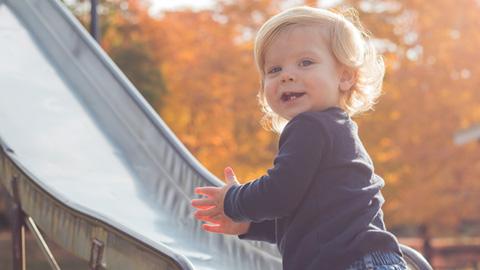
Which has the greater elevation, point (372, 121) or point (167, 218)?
point (372, 121)

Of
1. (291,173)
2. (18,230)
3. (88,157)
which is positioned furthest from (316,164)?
(88,157)

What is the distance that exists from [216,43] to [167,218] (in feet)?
46.5

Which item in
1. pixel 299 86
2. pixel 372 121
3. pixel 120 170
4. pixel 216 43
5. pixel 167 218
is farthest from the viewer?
pixel 216 43

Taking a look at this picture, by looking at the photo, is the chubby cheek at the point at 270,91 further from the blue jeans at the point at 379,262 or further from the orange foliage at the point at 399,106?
the orange foliage at the point at 399,106

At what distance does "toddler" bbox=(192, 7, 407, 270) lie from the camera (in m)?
2.79

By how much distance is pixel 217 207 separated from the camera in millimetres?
3057

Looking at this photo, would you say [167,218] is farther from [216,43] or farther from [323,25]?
[216,43]

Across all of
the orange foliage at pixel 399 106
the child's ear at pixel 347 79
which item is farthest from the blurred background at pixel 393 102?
the child's ear at pixel 347 79

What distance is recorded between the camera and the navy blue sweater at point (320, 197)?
9.12 feet

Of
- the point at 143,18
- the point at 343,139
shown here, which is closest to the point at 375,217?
the point at 343,139

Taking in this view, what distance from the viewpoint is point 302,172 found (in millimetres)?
2814

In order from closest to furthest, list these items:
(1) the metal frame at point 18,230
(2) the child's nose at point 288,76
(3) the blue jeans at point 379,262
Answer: (3) the blue jeans at point 379,262 < (2) the child's nose at point 288,76 < (1) the metal frame at point 18,230

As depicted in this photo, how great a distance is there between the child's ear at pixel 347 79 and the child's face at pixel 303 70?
0.14ft

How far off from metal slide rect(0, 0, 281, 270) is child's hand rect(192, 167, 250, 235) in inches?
12.7
